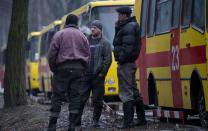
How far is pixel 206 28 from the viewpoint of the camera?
1220cm

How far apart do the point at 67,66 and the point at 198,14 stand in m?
2.21

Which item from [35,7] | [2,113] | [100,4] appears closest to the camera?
[2,113]

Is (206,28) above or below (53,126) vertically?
above

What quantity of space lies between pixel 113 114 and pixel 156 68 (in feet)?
7.35

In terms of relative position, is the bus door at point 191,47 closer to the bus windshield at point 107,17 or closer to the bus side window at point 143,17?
the bus side window at point 143,17

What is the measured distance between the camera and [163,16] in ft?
51.7

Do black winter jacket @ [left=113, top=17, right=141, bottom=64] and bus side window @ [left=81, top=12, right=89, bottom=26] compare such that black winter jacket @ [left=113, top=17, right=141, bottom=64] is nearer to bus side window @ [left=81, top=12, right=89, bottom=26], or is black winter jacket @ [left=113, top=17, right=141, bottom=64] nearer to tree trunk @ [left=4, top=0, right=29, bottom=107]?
tree trunk @ [left=4, top=0, right=29, bottom=107]

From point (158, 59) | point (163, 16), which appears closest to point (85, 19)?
point (163, 16)

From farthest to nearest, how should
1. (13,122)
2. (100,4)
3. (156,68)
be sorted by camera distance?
(100,4), (13,122), (156,68)

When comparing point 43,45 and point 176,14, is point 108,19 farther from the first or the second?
point 43,45

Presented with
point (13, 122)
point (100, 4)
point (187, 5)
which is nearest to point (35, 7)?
point (100, 4)

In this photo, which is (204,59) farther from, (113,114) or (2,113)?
(2,113)

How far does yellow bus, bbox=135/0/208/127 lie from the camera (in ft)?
41.6

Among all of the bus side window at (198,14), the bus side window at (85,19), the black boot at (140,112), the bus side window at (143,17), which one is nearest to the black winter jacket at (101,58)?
the black boot at (140,112)
